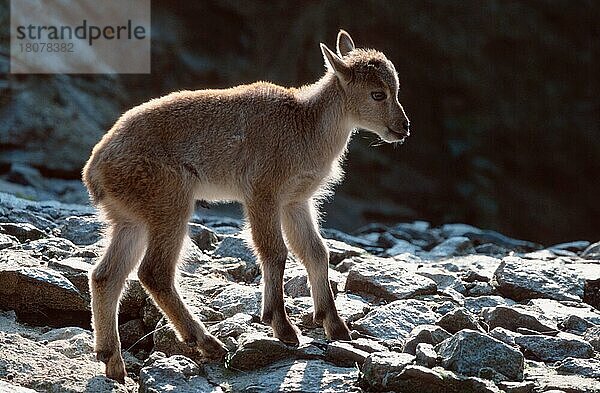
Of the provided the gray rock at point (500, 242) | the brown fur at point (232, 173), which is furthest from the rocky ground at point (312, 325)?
the gray rock at point (500, 242)

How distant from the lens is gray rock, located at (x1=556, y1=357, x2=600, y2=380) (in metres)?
5.61

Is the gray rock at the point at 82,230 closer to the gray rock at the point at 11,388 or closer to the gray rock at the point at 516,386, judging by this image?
the gray rock at the point at 11,388

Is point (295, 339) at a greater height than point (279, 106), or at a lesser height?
lesser

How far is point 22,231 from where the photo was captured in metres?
8.62

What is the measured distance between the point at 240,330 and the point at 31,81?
31.5ft

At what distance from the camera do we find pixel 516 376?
5355mm

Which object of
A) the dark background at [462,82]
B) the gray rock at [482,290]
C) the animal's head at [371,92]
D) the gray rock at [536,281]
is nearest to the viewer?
the animal's head at [371,92]

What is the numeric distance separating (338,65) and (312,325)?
6.66 feet

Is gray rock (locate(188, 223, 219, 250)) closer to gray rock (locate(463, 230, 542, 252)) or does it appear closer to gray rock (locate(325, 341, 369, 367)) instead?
gray rock (locate(325, 341, 369, 367))

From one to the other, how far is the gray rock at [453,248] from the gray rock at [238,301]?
390cm

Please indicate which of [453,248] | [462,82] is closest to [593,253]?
[453,248]

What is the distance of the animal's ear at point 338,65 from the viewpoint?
23.2ft

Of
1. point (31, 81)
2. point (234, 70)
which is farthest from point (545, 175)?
point (31, 81)

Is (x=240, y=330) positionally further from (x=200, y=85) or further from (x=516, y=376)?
(x=200, y=85)
